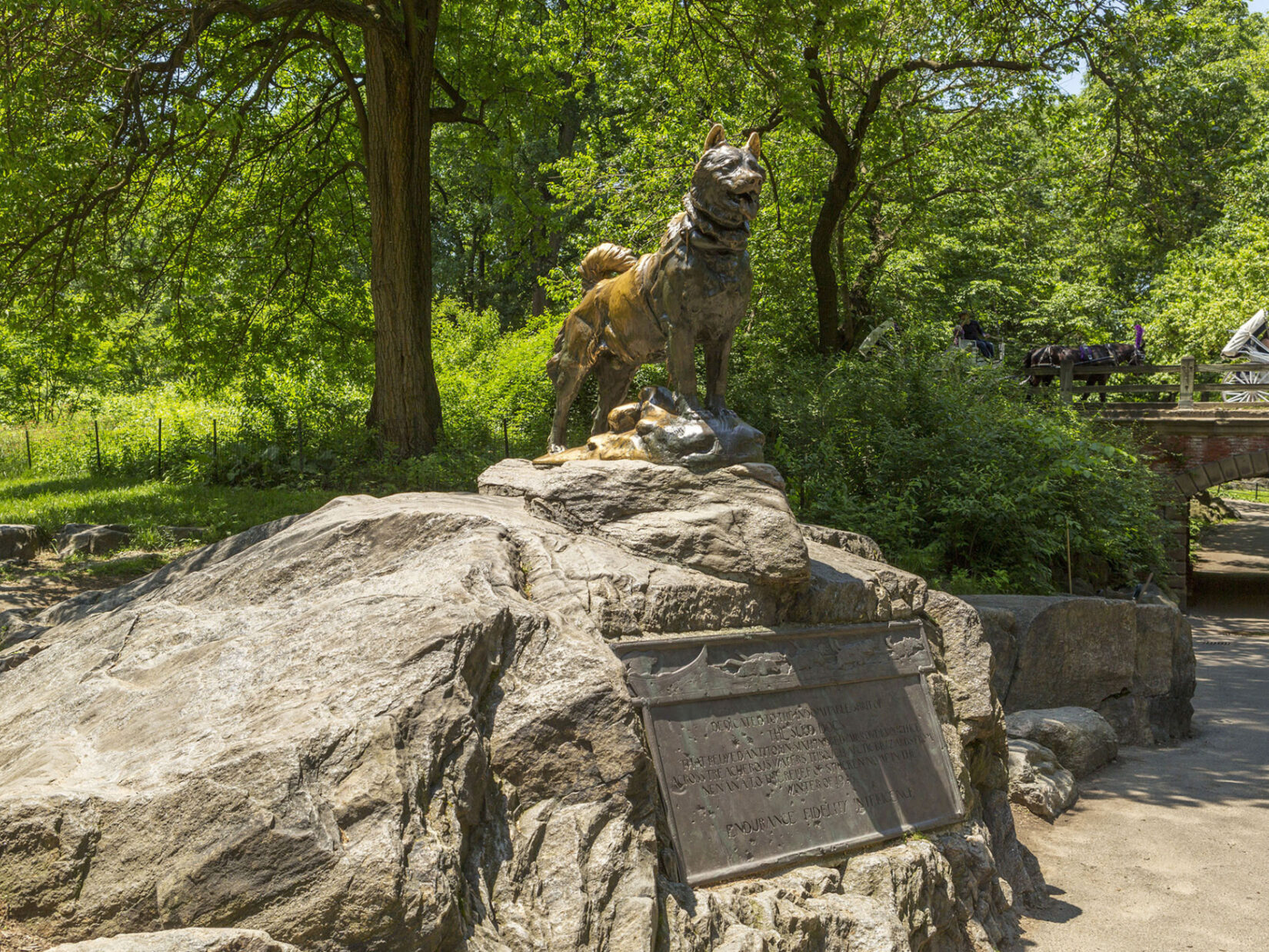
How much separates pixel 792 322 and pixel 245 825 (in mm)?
14305

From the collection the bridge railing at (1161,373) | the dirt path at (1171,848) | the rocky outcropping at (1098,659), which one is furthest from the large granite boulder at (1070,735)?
the bridge railing at (1161,373)

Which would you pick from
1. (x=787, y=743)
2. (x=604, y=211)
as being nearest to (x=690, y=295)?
Result: (x=787, y=743)

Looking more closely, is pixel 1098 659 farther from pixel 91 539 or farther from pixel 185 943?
pixel 91 539

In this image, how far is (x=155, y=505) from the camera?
1106cm

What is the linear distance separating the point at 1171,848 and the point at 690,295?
Result: 13.3 ft

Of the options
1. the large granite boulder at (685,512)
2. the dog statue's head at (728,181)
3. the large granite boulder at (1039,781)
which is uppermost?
the dog statue's head at (728,181)

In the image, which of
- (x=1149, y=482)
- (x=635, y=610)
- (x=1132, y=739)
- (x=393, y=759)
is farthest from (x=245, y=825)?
(x=1149, y=482)

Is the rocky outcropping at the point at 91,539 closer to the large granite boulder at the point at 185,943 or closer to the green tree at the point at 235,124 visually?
the green tree at the point at 235,124

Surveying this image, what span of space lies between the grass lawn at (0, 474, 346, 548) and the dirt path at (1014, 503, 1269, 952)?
7623 millimetres

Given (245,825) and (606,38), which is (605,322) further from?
(606,38)

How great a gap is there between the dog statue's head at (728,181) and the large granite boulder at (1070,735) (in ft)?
13.8

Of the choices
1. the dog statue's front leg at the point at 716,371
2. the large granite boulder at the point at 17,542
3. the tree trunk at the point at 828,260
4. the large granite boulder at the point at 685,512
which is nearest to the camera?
the large granite boulder at the point at 685,512

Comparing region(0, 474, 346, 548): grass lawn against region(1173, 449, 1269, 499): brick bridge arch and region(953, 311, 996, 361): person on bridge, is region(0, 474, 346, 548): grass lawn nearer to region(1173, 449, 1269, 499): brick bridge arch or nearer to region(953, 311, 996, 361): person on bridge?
region(953, 311, 996, 361): person on bridge

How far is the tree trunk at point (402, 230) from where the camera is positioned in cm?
1105
